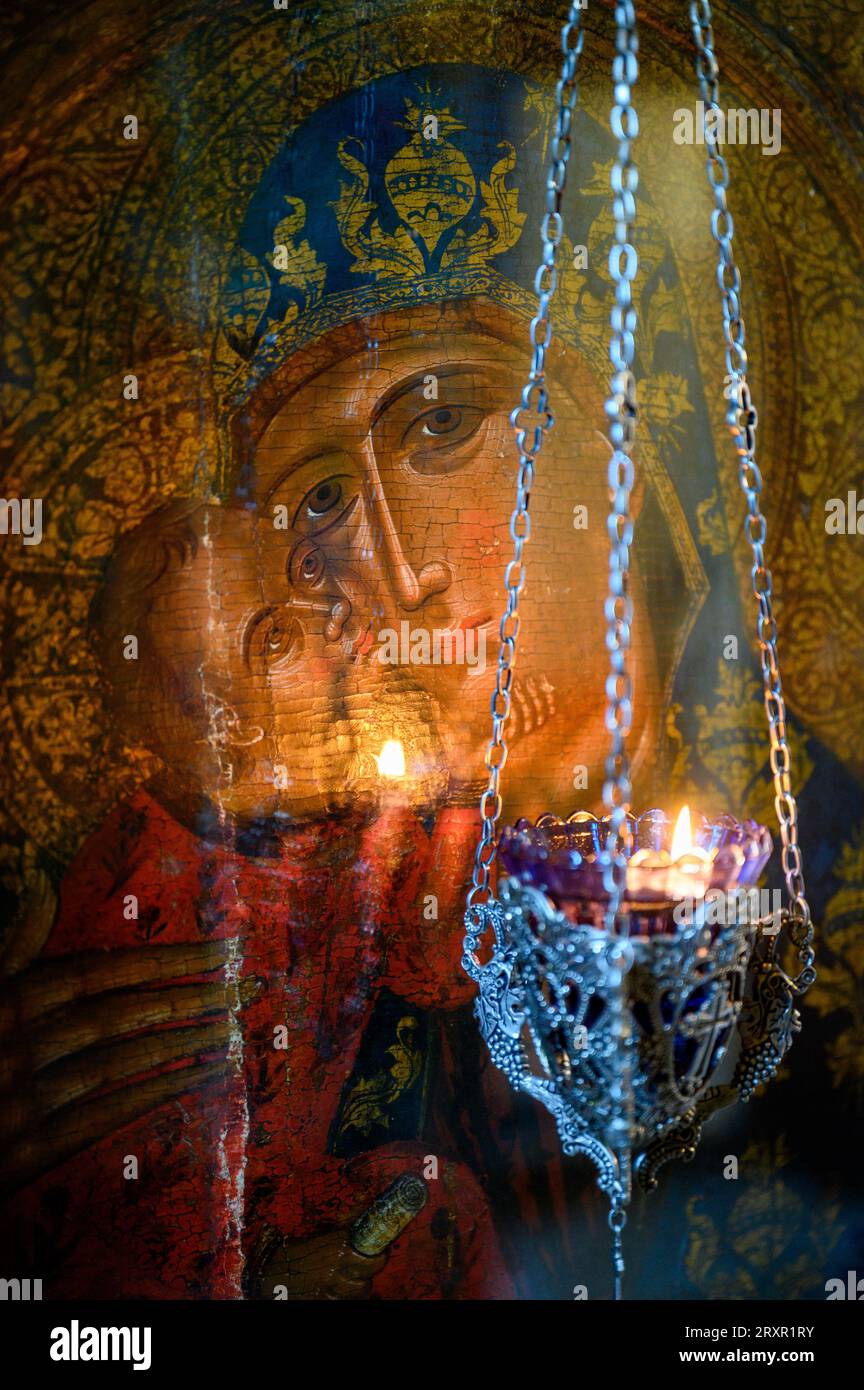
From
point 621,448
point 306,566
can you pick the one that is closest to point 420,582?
point 306,566

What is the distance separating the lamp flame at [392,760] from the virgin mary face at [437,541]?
2 cm

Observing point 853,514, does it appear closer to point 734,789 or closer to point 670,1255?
point 734,789

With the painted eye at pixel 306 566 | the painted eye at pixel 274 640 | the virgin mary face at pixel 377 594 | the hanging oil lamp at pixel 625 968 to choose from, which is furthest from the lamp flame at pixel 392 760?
the hanging oil lamp at pixel 625 968

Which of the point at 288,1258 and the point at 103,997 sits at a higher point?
the point at 103,997

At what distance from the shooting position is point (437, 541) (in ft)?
8.99

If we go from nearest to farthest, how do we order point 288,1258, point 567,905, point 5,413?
point 567,905 → point 5,413 → point 288,1258

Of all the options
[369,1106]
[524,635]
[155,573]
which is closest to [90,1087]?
[369,1106]

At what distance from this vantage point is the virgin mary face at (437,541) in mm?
2654

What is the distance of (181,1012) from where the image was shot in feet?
8.50

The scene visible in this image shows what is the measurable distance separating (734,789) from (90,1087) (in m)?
1.64

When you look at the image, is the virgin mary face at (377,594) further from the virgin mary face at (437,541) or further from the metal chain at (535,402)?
the metal chain at (535,402)

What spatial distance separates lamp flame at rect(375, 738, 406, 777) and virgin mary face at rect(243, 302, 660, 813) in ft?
0.07

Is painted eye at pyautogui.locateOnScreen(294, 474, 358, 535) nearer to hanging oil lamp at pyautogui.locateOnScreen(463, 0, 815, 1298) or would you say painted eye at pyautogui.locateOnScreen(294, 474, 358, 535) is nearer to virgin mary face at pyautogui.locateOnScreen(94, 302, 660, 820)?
virgin mary face at pyautogui.locateOnScreen(94, 302, 660, 820)

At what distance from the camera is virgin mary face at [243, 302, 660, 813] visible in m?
2.65
